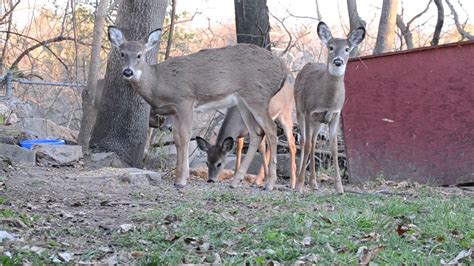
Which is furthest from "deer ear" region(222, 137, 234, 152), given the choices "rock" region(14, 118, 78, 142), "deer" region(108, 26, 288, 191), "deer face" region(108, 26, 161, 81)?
"rock" region(14, 118, 78, 142)

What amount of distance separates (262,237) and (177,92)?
4.22 metres

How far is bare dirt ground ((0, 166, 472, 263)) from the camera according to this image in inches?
211

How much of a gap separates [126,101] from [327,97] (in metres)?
3.19

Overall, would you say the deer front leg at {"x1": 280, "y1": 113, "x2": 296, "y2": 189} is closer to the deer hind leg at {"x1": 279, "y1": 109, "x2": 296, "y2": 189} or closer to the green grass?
the deer hind leg at {"x1": 279, "y1": 109, "x2": 296, "y2": 189}

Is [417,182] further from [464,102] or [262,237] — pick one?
[262,237]

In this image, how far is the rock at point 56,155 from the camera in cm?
1054

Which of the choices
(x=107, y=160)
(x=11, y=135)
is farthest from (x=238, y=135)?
(x=11, y=135)

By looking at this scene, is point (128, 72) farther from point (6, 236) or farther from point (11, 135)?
point (6, 236)

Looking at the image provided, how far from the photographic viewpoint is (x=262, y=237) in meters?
5.57

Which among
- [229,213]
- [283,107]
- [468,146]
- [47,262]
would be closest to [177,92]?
[283,107]

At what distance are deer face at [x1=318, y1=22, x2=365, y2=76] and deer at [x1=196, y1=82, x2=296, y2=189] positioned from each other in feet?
5.17

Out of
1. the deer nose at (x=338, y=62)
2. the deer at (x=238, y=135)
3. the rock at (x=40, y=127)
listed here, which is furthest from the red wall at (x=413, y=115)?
the rock at (x=40, y=127)

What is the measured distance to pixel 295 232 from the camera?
573 cm

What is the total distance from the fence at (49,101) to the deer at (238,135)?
379cm
